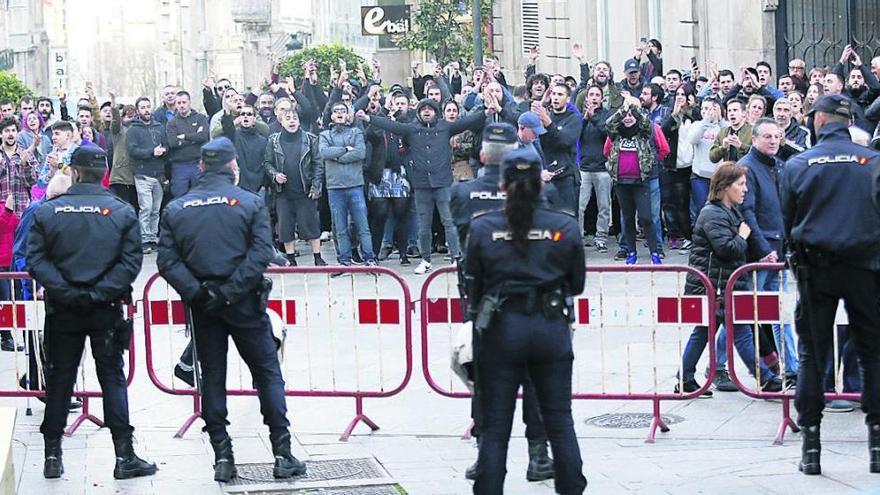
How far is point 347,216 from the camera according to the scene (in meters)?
19.3

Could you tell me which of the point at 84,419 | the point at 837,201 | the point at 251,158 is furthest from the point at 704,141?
the point at 837,201

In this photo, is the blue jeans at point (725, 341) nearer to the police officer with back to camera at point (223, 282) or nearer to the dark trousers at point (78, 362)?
the police officer with back to camera at point (223, 282)

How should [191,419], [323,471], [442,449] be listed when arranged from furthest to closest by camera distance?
1. [191,419]
2. [442,449]
3. [323,471]

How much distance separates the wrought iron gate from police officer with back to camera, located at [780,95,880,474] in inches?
483

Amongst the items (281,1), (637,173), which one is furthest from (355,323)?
(281,1)

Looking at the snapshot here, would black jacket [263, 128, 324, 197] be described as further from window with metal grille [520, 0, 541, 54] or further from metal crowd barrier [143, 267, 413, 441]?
window with metal grille [520, 0, 541, 54]

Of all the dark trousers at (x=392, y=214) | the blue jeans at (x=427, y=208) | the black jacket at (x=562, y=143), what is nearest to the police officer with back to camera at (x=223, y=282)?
the black jacket at (x=562, y=143)

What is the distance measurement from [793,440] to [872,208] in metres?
1.84

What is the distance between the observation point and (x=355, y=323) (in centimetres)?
1145

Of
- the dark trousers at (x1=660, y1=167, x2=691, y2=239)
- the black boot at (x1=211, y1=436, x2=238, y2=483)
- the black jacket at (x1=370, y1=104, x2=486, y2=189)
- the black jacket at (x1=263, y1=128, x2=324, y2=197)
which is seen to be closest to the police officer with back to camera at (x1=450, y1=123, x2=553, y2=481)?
the black boot at (x1=211, y1=436, x2=238, y2=483)

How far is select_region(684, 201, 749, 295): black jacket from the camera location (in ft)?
37.8

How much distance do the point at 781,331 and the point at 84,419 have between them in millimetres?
4484

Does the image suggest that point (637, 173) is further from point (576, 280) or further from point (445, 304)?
point (576, 280)

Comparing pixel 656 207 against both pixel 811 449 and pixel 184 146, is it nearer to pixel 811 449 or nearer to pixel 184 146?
pixel 184 146
